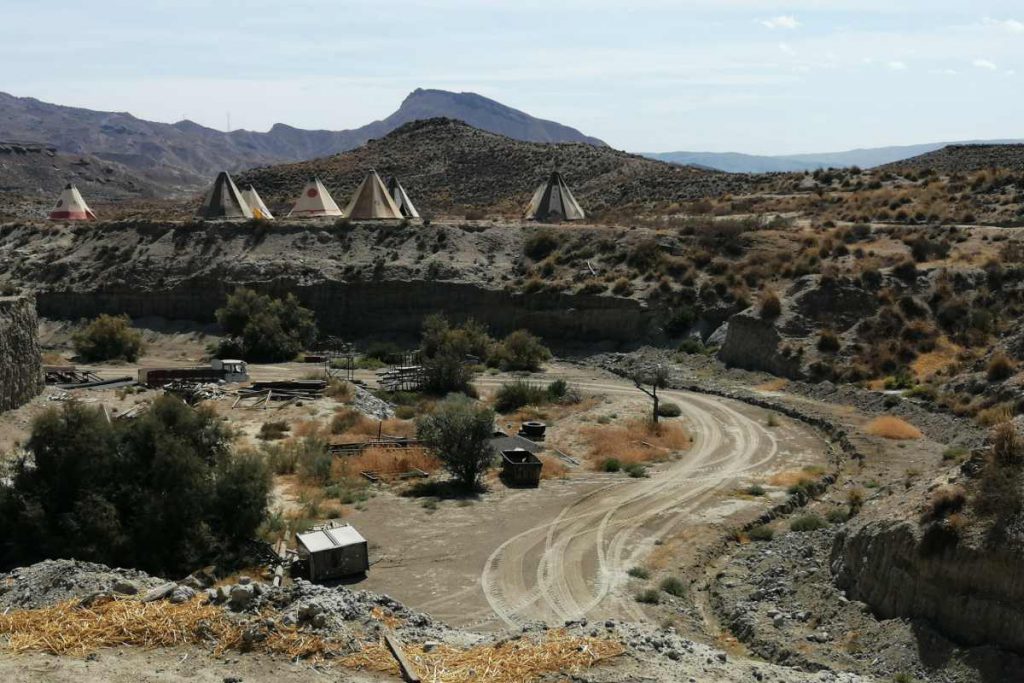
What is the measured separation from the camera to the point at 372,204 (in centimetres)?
5794

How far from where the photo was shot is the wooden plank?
1082cm

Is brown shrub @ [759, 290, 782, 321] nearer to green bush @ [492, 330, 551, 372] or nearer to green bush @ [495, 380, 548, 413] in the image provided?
green bush @ [492, 330, 551, 372]

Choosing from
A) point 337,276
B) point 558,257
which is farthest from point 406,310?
point 558,257

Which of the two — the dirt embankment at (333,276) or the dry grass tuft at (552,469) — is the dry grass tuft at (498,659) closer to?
the dry grass tuft at (552,469)

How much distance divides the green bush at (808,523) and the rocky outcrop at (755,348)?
16747 mm

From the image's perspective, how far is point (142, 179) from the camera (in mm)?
171000

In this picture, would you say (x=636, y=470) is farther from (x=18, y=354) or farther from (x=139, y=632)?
(x=18, y=354)

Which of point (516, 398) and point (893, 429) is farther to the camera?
point (516, 398)

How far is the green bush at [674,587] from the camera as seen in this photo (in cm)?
1694

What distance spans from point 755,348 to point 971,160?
40652 millimetres

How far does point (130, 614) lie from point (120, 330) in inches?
1347

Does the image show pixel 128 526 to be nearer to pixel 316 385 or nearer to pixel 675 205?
pixel 316 385

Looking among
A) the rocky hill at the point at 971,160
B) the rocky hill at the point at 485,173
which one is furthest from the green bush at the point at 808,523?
the rocky hill at the point at 485,173

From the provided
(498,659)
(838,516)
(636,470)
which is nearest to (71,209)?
(636,470)
